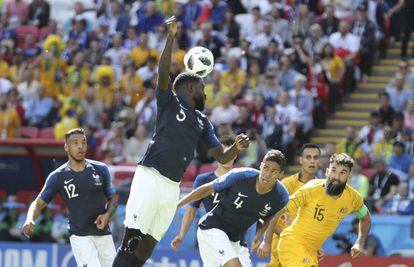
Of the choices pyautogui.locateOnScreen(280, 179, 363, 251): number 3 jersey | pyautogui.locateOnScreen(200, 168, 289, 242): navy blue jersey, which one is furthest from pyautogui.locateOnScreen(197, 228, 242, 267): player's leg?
pyautogui.locateOnScreen(280, 179, 363, 251): number 3 jersey

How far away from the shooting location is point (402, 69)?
21.4 metres

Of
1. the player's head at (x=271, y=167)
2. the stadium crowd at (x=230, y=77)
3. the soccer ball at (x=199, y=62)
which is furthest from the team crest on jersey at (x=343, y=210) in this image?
the stadium crowd at (x=230, y=77)

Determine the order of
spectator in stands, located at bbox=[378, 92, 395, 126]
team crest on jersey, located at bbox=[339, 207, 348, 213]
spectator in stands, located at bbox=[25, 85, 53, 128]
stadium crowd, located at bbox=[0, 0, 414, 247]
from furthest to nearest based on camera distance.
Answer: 1. spectator in stands, located at bbox=[25, 85, 53, 128]
2. spectator in stands, located at bbox=[378, 92, 395, 126]
3. stadium crowd, located at bbox=[0, 0, 414, 247]
4. team crest on jersey, located at bbox=[339, 207, 348, 213]

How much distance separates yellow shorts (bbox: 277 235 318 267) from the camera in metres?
13.0

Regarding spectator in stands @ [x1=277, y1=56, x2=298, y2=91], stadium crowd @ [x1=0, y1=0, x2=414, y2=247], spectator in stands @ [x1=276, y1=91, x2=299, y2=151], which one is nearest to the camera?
stadium crowd @ [x1=0, y1=0, x2=414, y2=247]

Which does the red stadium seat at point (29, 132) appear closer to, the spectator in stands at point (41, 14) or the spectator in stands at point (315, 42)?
the spectator in stands at point (41, 14)

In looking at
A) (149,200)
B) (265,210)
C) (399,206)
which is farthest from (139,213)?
(399,206)

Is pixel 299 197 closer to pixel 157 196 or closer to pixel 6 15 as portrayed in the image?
pixel 157 196

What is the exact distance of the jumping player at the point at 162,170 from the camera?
11.3 meters

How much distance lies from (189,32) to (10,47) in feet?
14.3

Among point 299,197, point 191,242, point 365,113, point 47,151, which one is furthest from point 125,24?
point 299,197

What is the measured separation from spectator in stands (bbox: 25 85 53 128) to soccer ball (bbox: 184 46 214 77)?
12014 millimetres

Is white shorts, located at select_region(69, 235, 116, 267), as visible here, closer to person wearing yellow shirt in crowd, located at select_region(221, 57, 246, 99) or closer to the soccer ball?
the soccer ball

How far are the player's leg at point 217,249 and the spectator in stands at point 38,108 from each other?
441 inches
